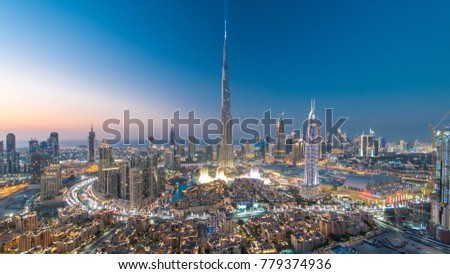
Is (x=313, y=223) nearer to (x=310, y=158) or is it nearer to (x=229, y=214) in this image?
(x=229, y=214)

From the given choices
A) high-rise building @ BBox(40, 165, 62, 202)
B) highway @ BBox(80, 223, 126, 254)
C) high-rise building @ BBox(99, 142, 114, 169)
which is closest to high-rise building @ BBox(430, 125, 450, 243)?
highway @ BBox(80, 223, 126, 254)

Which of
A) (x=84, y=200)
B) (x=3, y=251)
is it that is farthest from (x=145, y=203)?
(x=3, y=251)

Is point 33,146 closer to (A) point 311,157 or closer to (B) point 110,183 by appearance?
(B) point 110,183

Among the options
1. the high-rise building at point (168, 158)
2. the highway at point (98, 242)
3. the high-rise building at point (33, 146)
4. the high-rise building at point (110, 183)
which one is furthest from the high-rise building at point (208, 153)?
the highway at point (98, 242)

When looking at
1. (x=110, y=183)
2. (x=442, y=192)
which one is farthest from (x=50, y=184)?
(x=442, y=192)

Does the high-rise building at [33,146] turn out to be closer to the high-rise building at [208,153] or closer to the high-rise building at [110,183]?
the high-rise building at [110,183]

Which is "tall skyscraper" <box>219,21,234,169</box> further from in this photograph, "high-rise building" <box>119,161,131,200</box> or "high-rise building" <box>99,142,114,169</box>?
"high-rise building" <box>119,161,131,200</box>
